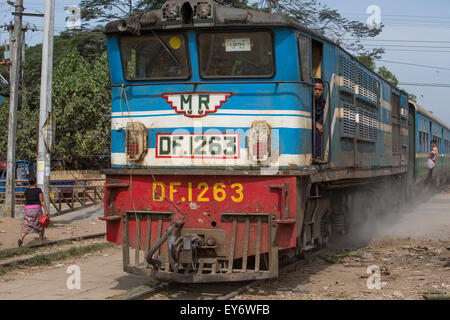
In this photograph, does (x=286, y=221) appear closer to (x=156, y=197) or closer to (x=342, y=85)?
(x=156, y=197)

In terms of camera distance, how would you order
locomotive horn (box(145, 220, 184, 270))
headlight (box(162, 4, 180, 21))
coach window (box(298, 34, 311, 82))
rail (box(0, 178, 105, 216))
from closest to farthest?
locomotive horn (box(145, 220, 184, 270)) < headlight (box(162, 4, 180, 21)) < coach window (box(298, 34, 311, 82)) < rail (box(0, 178, 105, 216))

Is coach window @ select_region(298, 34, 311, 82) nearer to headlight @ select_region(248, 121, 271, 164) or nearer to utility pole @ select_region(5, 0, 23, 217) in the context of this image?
headlight @ select_region(248, 121, 271, 164)

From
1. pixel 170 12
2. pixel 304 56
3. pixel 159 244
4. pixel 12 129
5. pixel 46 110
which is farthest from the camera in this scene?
pixel 12 129

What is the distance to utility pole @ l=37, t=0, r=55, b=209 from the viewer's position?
1477cm

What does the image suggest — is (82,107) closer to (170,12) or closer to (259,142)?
(170,12)

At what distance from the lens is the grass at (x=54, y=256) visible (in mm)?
9609

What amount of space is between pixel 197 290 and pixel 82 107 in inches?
872

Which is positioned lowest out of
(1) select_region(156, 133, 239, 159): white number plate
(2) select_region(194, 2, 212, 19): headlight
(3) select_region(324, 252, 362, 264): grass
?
(3) select_region(324, 252, 362, 264): grass

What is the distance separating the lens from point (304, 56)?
7477 millimetres

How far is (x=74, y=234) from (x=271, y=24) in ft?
29.5

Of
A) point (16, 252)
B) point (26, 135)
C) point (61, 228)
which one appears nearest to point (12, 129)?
point (61, 228)

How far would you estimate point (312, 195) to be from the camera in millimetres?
8367

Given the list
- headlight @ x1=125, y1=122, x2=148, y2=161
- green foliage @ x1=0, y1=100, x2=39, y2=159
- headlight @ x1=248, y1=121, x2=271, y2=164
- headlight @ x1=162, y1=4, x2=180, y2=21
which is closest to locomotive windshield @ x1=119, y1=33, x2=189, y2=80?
headlight @ x1=162, y1=4, x2=180, y2=21

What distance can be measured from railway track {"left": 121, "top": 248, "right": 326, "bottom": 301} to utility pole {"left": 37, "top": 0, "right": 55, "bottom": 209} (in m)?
8.24
